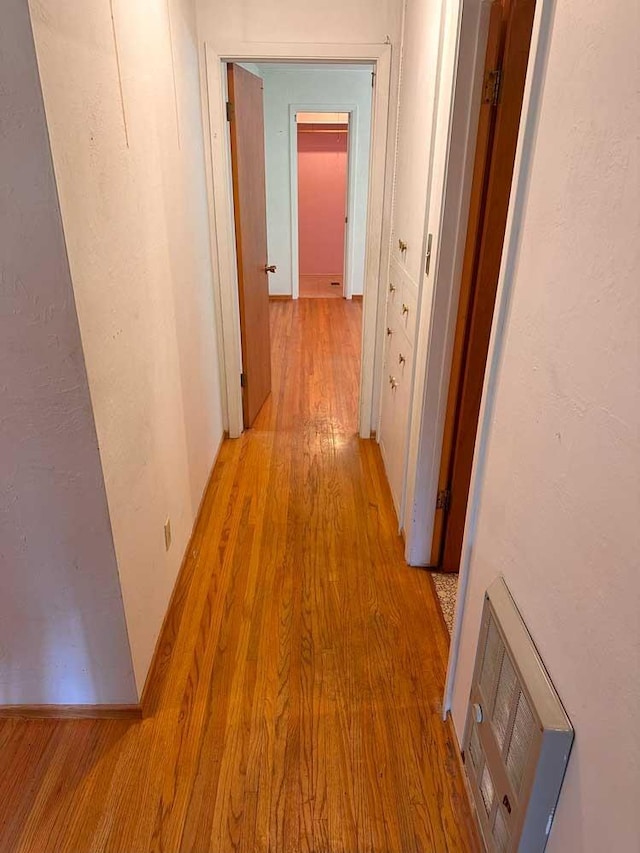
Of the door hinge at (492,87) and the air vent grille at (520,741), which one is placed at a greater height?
the door hinge at (492,87)

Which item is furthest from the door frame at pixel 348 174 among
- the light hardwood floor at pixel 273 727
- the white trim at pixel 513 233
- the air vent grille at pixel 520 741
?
the air vent grille at pixel 520 741

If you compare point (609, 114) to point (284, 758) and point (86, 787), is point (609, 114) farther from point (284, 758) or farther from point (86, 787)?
point (86, 787)

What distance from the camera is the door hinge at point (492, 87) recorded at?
5.44 feet

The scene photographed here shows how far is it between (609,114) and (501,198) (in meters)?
1.02

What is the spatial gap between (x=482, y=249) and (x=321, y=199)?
20.6ft

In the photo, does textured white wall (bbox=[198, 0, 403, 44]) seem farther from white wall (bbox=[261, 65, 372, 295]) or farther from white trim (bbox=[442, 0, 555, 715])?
white wall (bbox=[261, 65, 372, 295])

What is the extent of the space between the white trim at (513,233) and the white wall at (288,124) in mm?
4501

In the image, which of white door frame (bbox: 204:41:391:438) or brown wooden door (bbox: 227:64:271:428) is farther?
brown wooden door (bbox: 227:64:271:428)

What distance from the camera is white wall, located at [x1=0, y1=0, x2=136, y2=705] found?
3.63 feet

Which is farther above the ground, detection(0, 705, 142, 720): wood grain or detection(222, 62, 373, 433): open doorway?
detection(222, 62, 373, 433): open doorway

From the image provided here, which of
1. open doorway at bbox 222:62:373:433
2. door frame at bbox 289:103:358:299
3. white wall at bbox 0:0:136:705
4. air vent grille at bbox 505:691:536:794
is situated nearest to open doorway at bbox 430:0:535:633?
air vent grille at bbox 505:691:536:794

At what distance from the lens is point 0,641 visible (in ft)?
5.26

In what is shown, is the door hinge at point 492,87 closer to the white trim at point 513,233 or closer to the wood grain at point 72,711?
the white trim at point 513,233

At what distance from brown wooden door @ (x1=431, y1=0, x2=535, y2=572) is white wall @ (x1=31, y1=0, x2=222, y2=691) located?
1.04 meters
